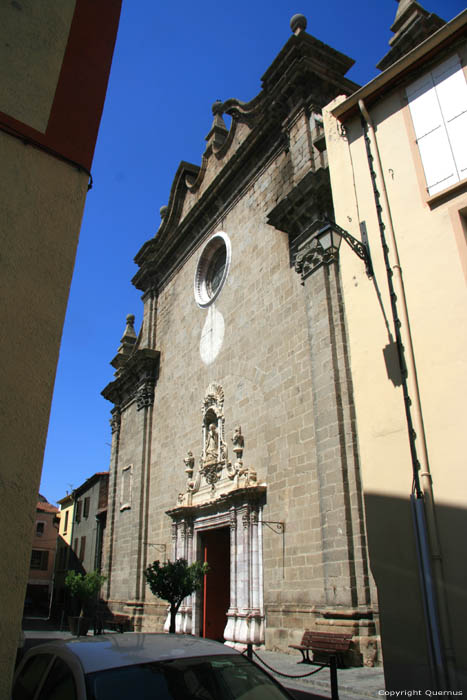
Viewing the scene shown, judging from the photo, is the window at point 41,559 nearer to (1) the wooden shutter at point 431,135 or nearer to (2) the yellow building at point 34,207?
(1) the wooden shutter at point 431,135

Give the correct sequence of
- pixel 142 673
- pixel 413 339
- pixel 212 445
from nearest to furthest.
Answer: pixel 142 673, pixel 413 339, pixel 212 445

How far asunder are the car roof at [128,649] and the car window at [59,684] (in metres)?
0.07

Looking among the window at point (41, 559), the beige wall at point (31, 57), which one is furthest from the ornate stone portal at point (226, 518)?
the window at point (41, 559)

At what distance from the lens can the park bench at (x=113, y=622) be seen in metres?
15.8

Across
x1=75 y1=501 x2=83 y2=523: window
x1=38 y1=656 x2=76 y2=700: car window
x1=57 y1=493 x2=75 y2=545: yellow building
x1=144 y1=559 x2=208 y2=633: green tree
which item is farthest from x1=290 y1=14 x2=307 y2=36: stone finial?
x1=57 y1=493 x2=75 y2=545: yellow building

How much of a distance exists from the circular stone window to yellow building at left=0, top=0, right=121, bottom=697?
37.3 ft

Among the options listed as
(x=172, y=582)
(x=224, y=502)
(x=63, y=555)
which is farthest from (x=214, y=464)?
(x=63, y=555)

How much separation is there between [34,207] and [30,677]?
3.11 meters

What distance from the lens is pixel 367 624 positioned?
25.6 ft

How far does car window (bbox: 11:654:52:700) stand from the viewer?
3.39 metres

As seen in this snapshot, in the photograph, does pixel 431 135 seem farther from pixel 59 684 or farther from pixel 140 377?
pixel 140 377

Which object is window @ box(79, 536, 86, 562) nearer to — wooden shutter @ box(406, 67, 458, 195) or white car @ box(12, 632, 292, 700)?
white car @ box(12, 632, 292, 700)

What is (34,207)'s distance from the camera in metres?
3.29

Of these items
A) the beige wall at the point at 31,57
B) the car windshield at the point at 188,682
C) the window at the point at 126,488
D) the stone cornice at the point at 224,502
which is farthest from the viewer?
the window at the point at 126,488
